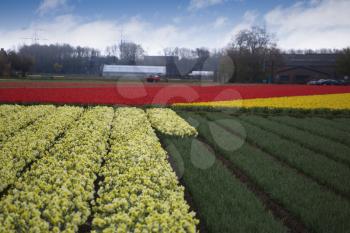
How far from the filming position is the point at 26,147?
896cm

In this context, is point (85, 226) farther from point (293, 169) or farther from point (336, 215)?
point (293, 169)

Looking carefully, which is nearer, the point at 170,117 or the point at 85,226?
the point at 85,226

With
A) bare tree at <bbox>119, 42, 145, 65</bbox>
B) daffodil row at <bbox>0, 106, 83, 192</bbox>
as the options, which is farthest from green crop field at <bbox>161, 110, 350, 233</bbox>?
bare tree at <bbox>119, 42, 145, 65</bbox>

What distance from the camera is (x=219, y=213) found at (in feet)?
19.7

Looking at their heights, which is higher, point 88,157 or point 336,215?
point 88,157

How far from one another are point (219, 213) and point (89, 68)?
125953 millimetres

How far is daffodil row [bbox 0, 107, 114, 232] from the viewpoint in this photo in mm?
4473

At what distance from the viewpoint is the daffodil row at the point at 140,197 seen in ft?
14.9

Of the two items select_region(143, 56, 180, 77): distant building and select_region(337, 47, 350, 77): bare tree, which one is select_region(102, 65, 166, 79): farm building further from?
select_region(337, 47, 350, 77): bare tree

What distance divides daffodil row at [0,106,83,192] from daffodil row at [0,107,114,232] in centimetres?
55

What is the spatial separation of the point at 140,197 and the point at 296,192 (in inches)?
148

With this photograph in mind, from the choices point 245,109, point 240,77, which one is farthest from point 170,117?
point 240,77

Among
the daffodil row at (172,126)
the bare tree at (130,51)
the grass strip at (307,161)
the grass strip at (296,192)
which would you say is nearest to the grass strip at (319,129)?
the grass strip at (307,161)

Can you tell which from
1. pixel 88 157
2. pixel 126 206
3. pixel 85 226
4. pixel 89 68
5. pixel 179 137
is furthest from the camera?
pixel 89 68
